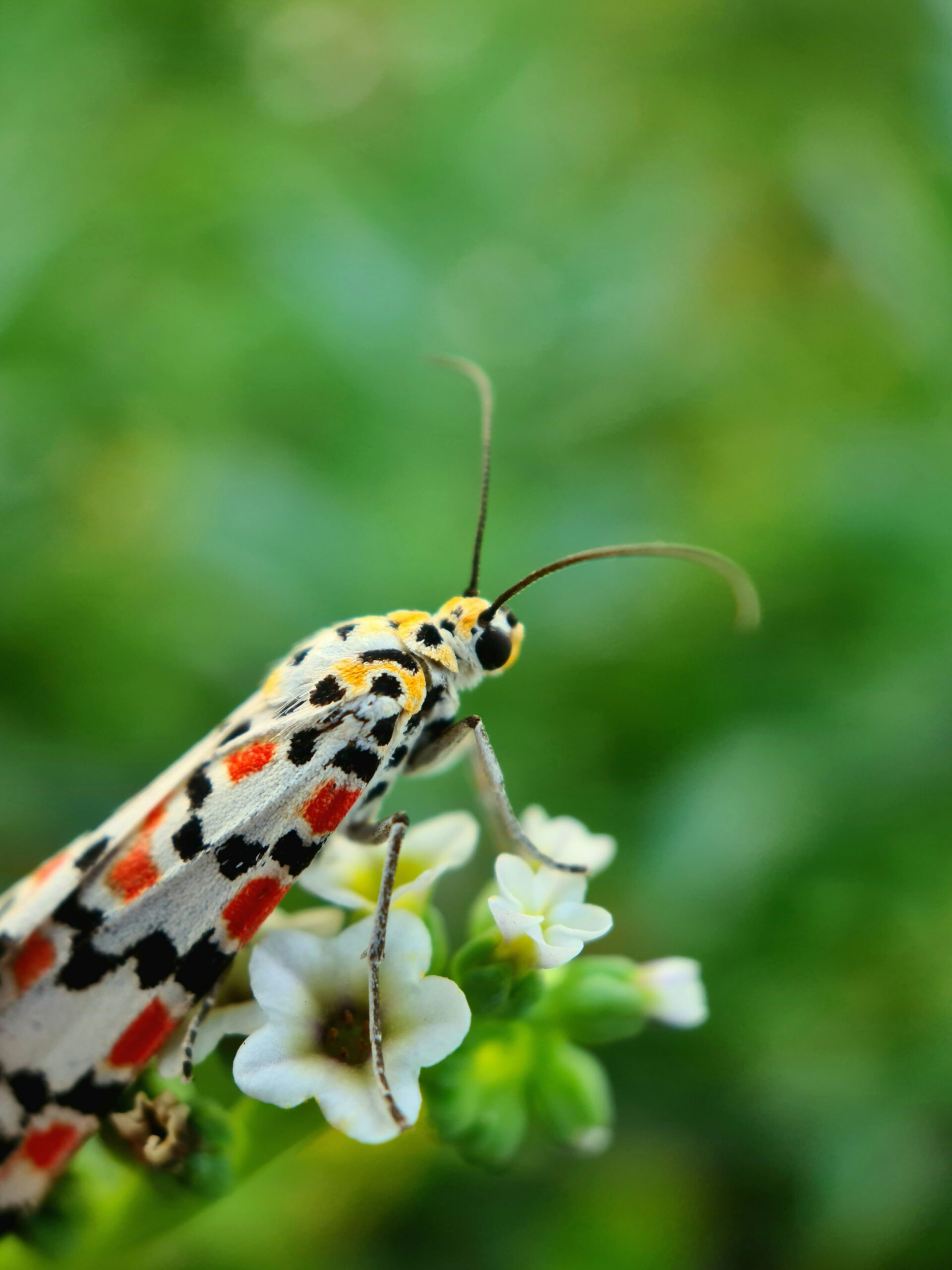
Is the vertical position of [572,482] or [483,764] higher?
[483,764]

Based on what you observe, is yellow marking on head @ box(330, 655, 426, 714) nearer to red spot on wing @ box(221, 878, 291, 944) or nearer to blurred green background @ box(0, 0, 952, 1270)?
red spot on wing @ box(221, 878, 291, 944)

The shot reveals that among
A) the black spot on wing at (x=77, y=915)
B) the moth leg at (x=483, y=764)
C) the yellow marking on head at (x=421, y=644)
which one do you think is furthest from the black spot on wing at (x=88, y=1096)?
the yellow marking on head at (x=421, y=644)

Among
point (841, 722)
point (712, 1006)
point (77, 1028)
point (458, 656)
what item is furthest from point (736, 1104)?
point (77, 1028)

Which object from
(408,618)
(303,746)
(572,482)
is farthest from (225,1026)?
(572,482)

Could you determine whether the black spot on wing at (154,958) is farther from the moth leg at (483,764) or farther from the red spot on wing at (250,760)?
the moth leg at (483,764)

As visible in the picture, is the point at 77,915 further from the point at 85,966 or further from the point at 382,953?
the point at 382,953

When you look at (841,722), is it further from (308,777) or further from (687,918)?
(308,777)

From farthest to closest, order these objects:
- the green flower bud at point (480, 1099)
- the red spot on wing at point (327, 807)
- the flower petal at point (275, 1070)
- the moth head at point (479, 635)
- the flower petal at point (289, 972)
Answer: the moth head at point (479, 635) → the red spot on wing at point (327, 807) → the green flower bud at point (480, 1099) → the flower petal at point (289, 972) → the flower petal at point (275, 1070)
